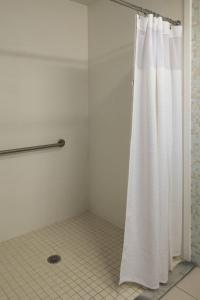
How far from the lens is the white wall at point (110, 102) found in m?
2.22

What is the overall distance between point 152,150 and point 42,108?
46.7 inches

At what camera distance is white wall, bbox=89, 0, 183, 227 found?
7.29 ft

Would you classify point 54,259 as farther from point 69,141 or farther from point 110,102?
point 110,102

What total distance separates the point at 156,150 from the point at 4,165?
128 cm

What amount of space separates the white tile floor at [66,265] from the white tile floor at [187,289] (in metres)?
0.22

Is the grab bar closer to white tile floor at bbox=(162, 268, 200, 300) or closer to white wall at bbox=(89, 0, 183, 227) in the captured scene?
white wall at bbox=(89, 0, 183, 227)

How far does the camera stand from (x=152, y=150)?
1.53m

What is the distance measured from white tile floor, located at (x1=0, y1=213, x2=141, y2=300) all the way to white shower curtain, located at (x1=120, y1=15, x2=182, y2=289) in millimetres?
181

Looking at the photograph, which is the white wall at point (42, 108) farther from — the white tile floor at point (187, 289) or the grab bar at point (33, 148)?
the white tile floor at point (187, 289)

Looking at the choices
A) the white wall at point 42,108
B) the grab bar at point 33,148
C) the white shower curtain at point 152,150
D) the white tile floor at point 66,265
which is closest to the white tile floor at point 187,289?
the white shower curtain at point 152,150

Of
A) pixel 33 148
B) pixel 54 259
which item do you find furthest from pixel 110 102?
pixel 54 259

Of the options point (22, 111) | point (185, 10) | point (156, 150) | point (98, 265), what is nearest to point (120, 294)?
point (98, 265)

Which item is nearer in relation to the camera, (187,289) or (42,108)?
(187,289)

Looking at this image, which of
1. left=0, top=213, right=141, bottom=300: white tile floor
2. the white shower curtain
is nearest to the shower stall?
left=0, top=213, right=141, bottom=300: white tile floor
